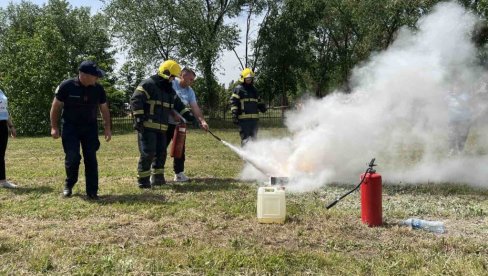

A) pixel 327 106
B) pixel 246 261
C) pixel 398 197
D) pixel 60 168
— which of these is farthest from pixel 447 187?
pixel 60 168

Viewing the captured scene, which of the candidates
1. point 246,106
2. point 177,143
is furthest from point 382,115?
point 177,143

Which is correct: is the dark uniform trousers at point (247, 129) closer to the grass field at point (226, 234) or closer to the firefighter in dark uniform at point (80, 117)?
the grass field at point (226, 234)

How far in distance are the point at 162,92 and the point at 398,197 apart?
429 centimetres

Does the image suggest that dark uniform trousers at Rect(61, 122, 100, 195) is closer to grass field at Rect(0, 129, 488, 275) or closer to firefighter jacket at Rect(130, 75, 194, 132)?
grass field at Rect(0, 129, 488, 275)

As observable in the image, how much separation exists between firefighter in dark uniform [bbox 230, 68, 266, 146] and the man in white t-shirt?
104 cm

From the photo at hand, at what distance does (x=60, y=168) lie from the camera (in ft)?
36.0

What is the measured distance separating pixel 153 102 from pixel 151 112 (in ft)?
0.59

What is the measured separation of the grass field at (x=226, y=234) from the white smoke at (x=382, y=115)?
2.70 ft

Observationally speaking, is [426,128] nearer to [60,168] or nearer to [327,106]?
[327,106]

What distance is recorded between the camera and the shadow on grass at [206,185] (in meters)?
7.91

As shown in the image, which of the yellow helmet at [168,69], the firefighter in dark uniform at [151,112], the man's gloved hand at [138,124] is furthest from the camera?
the yellow helmet at [168,69]

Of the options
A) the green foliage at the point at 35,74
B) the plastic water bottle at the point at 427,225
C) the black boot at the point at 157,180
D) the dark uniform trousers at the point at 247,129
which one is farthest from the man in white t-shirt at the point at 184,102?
the green foliage at the point at 35,74

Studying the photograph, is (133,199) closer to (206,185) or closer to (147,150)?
(147,150)

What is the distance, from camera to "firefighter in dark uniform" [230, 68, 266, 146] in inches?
392
